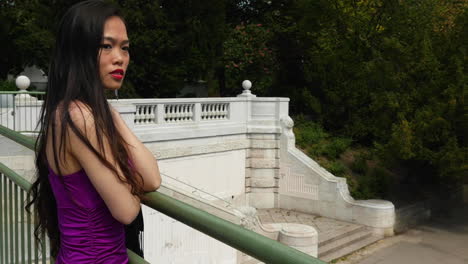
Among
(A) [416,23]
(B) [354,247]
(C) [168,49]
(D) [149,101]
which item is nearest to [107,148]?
(D) [149,101]

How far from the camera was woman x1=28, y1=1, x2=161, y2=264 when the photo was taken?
155 cm

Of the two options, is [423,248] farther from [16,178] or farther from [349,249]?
[16,178]

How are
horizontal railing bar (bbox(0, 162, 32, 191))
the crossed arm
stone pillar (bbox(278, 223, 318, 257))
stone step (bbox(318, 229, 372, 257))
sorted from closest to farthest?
the crossed arm
horizontal railing bar (bbox(0, 162, 32, 191))
stone pillar (bbox(278, 223, 318, 257))
stone step (bbox(318, 229, 372, 257))

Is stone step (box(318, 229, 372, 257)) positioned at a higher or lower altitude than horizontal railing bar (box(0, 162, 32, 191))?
lower

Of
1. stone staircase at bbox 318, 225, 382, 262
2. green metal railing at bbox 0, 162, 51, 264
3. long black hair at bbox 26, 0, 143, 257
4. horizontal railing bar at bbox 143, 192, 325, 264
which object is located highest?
long black hair at bbox 26, 0, 143, 257

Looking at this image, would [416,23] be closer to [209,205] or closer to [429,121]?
[429,121]

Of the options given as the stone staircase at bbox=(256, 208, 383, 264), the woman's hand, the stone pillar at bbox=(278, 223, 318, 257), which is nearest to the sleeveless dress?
the woman's hand

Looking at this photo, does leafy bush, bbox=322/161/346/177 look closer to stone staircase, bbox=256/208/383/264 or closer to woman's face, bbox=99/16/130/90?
stone staircase, bbox=256/208/383/264

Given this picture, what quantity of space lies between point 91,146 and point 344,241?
492 inches

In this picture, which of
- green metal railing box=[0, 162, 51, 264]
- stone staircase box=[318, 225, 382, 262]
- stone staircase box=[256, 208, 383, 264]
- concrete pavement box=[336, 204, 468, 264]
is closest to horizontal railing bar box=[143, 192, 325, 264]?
green metal railing box=[0, 162, 51, 264]

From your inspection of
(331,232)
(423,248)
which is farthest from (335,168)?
(423,248)

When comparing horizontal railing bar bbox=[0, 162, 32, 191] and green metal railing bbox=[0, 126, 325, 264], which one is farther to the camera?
horizontal railing bar bbox=[0, 162, 32, 191]

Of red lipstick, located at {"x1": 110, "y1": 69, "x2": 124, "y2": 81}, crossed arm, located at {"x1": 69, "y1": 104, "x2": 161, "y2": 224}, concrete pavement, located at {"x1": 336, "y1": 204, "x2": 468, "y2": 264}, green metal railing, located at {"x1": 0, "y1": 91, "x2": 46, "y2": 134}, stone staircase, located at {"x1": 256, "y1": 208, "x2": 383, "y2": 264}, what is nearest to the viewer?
crossed arm, located at {"x1": 69, "y1": 104, "x2": 161, "y2": 224}

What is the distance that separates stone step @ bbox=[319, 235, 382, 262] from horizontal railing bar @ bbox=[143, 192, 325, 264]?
35.7ft
